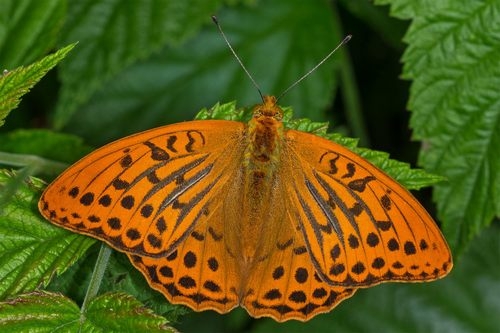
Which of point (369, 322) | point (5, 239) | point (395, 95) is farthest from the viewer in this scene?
point (395, 95)

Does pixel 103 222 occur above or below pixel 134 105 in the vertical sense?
below

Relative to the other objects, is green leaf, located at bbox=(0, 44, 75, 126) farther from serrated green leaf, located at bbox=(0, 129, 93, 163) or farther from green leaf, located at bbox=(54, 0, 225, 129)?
green leaf, located at bbox=(54, 0, 225, 129)

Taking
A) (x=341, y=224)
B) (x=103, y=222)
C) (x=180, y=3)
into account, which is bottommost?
(x=341, y=224)

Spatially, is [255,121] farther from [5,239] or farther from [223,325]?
[223,325]

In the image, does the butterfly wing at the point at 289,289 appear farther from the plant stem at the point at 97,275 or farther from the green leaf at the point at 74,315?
the plant stem at the point at 97,275

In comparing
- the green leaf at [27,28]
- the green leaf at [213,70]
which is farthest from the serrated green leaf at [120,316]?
the green leaf at [213,70]

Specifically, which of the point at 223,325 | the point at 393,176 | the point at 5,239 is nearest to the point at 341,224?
the point at 393,176
